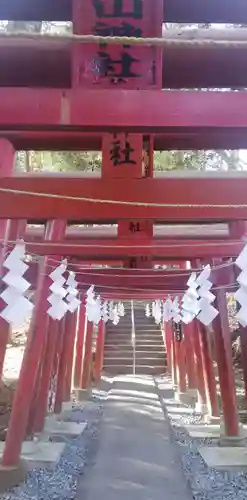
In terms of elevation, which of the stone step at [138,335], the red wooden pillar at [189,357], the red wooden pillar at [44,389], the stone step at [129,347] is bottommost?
the red wooden pillar at [44,389]

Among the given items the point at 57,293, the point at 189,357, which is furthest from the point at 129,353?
the point at 57,293

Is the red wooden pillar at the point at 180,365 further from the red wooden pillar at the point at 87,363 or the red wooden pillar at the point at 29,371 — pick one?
the red wooden pillar at the point at 29,371

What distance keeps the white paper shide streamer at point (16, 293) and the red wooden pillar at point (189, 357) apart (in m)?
10.5

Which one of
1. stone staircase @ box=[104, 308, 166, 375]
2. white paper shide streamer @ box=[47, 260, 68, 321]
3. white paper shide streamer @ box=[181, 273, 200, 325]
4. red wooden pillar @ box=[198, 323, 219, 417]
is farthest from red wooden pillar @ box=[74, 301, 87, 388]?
white paper shide streamer @ box=[47, 260, 68, 321]

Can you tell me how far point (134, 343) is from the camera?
24656mm

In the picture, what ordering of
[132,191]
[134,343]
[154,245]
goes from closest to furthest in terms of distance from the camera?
[132,191], [154,245], [134,343]

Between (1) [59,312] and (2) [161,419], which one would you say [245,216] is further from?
(2) [161,419]

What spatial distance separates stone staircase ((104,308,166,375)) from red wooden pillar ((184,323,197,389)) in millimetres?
6085

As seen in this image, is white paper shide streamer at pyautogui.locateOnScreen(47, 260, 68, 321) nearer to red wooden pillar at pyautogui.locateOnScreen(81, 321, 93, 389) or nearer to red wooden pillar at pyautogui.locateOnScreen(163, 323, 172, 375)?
red wooden pillar at pyautogui.locateOnScreen(81, 321, 93, 389)

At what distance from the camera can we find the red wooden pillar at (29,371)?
852 cm

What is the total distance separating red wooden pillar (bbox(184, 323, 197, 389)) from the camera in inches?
634

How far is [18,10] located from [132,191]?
51.8 inches

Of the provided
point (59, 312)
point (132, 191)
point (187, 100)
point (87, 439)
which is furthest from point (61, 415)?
point (187, 100)

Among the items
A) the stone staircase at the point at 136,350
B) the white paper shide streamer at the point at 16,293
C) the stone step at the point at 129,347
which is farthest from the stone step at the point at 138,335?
the white paper shide streamer at the point at 16,293
